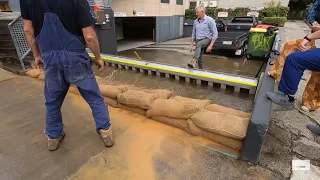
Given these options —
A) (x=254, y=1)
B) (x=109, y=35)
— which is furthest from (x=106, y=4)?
(x=254, y=1)

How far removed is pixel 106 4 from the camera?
6.88 metres

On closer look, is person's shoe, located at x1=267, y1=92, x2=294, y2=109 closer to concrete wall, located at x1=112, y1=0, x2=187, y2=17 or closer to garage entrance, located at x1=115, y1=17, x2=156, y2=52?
concrete wall, located at x1=112, y1=0, x2=187, y2=17

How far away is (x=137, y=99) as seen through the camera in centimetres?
272

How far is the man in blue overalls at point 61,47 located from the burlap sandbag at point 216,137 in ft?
3.30

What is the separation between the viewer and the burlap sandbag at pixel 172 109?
7.83ft

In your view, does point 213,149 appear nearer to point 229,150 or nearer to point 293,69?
point 229,150

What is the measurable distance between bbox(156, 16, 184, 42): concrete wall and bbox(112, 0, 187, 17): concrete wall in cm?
35

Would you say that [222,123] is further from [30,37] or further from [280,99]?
[30,37]

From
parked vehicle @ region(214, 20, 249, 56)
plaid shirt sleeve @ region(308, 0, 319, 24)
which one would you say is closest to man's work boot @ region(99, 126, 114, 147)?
plaid shirt sleeve @ region(308, 0, 319, 24)

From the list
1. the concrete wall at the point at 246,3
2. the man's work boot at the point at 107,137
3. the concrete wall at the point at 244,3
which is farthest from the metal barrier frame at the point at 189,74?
the concrete wall at the point at 246,3

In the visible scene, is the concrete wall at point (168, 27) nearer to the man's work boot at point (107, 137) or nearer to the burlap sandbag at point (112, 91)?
the burlap sandbag at point (112, 91)

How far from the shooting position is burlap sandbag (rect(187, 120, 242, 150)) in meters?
2.07

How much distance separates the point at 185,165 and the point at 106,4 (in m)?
6.55

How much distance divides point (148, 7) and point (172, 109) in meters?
10.8
